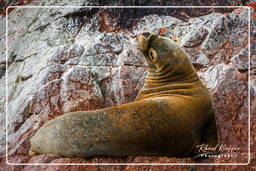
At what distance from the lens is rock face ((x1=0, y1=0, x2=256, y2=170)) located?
15.3 feet

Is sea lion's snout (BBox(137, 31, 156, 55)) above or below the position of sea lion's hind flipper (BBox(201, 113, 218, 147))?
above

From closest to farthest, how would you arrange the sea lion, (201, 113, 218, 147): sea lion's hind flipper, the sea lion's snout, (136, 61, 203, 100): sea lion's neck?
the sea lion
(201, 113, 218, 147): sea lion's hind flipper
(136, 61, 203, 100): sea lion's neck
the sea lion's snout

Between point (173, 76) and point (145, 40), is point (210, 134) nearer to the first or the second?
point (173, 76)

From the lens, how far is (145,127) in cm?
379

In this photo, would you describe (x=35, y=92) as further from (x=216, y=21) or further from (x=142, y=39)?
(x=216, y=21)

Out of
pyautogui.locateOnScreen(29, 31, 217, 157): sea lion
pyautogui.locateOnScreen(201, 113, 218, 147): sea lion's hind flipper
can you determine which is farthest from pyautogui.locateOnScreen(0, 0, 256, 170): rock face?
pyautogui.locateOnScreen(29, 31, 217, 157): sea lion

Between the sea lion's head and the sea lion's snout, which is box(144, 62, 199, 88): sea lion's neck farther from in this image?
the sea lion's snout

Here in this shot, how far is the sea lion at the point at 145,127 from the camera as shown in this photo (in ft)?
12.1

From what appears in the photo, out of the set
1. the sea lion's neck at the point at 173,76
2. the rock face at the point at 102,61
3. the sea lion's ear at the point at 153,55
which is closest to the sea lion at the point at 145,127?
the sea lion's neck at the point at 173,76

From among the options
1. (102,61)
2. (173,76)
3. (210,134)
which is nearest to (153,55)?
(173,76)

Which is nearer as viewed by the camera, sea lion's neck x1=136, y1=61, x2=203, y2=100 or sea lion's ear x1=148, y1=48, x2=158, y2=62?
sea lion's neck x1=136, y1=61, x2=203, y2=100

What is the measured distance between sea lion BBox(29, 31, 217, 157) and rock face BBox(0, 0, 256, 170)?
1.18 ft

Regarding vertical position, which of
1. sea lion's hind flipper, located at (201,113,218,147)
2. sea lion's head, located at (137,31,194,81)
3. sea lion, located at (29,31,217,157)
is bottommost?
sea lion's hind flipper, located at (201,113,218,147)

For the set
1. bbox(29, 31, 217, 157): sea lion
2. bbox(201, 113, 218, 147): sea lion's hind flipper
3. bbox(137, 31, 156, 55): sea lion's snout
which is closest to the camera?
bbox(29, 31, 217, 157): sea lion
